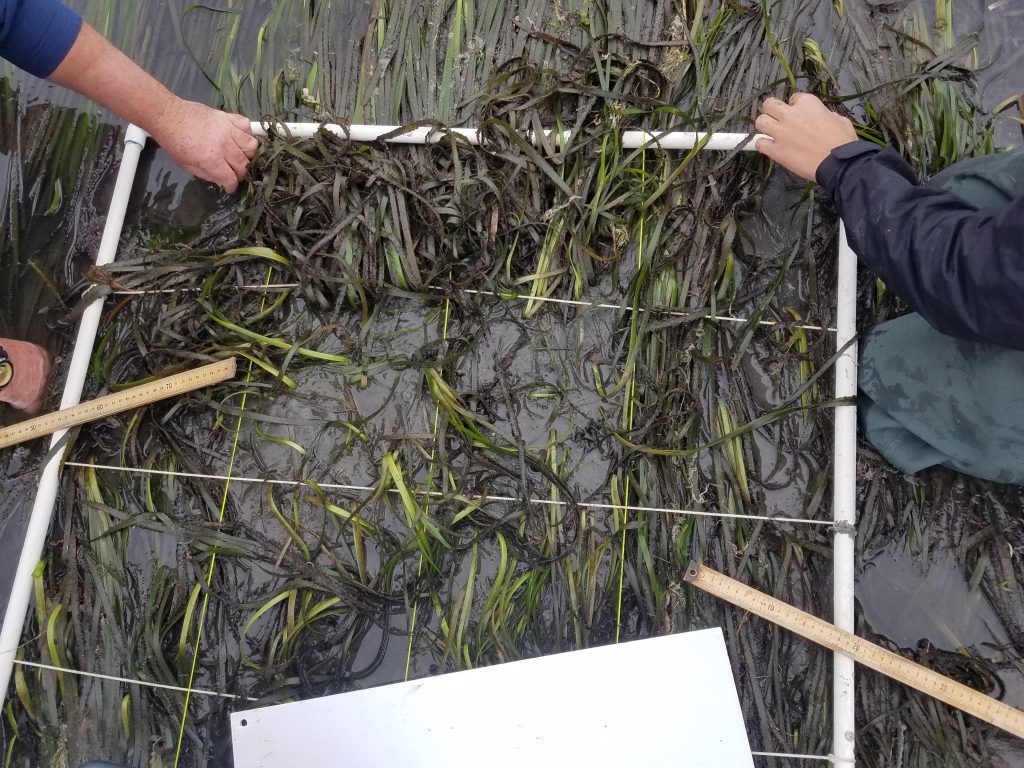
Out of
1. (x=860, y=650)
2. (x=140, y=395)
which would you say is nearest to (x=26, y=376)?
(x=140, y=395)

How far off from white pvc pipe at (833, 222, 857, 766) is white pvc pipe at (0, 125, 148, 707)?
2.16m

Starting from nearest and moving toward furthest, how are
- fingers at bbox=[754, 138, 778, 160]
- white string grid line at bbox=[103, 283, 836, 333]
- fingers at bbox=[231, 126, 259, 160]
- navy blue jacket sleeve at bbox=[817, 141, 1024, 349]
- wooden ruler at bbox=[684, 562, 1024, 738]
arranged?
navy blue jacket sleeve at bbox=[817, 141, 1024, 349]
wooden ruler at bbox=[684, 562, 1024, 738]
fingers at bbox=[754, 138, 778, 160]
white string grid line at bbox=[103, 283, 836, 333]
fingers at bbox=[231, 126, 259, 160]

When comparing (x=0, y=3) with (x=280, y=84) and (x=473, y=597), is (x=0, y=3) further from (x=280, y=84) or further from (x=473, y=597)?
(x=473, y=597)

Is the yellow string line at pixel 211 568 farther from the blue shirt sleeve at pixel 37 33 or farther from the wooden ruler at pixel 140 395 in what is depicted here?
the blue shirt sleeve at pixel 37 33

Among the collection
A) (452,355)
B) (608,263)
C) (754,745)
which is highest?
(608,263)

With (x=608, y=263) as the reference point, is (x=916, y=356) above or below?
below

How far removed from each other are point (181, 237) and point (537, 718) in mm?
1803

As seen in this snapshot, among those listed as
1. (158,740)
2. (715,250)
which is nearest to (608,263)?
(715,250)

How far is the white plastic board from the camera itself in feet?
5.26

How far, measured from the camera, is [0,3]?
1.53 m

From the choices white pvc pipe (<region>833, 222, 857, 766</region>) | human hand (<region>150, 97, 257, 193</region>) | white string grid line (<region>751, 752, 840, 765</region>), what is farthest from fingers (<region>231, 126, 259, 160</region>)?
white string grid line (<region>751, 752, 840, 765</region>)

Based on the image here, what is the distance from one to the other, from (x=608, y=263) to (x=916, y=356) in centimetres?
84

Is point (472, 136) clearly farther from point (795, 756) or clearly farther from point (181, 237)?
point (795, 756)

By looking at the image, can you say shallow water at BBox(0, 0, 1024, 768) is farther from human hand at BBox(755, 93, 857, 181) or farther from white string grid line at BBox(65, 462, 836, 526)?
human hand at BBox(755, 93, 857, 181)
